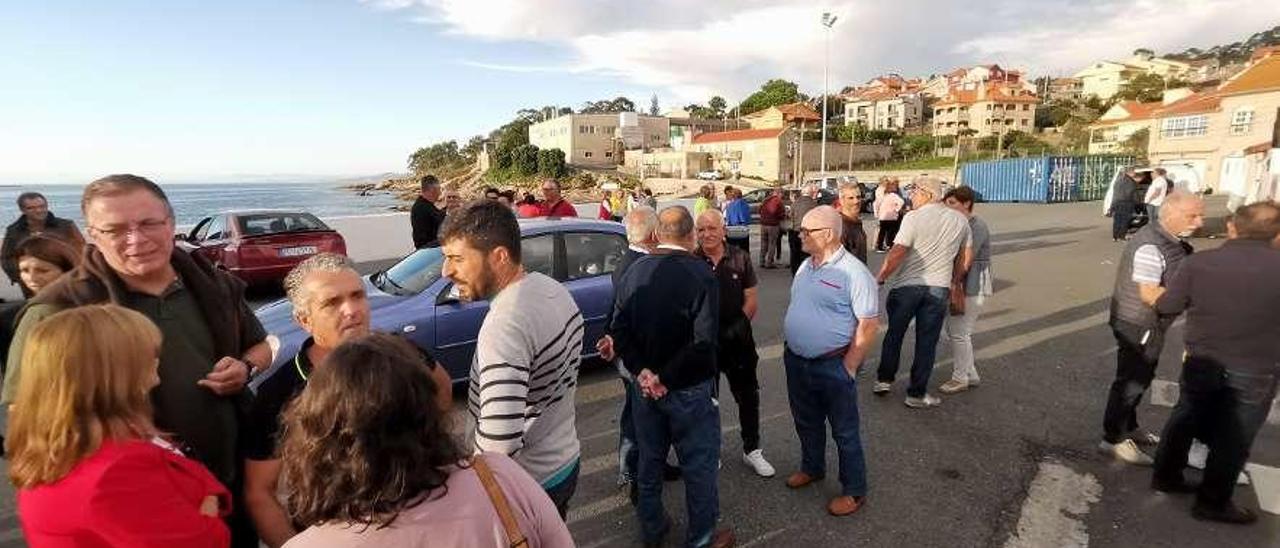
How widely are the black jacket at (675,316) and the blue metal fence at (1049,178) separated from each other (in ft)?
98.8

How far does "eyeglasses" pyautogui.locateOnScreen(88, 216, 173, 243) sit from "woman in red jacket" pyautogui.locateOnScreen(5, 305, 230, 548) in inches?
24.0

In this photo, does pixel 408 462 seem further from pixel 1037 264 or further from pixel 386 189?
pixel 386 189

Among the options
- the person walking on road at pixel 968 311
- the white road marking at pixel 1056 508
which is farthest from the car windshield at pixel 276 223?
the white road marking at pixel 1056 508

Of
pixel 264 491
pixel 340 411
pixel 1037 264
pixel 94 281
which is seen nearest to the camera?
pixel 340 411

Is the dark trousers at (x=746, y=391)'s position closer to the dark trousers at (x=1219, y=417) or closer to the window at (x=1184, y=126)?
the dark trousers at (x=1219, y=417)

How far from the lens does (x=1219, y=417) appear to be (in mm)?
3203

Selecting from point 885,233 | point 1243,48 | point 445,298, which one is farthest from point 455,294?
point 1243,48

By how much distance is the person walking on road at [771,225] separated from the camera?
445 inches

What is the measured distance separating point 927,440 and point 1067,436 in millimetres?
983

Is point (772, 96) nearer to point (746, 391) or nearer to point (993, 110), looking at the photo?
point (993, 110)

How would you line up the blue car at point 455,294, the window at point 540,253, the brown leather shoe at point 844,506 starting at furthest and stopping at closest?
the window at point 540,253 → the blue car at point 455,294 → the brown leather shoe at point 844,506

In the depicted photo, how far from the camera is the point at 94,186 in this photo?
1.91 m

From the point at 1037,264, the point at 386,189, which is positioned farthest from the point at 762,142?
the point at 386,189

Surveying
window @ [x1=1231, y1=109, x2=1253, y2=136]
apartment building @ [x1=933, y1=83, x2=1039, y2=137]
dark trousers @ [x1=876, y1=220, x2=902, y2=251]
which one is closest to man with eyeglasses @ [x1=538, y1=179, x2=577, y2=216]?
dark trousers @ [x1=876, y1=220, x2=902, y2=251]
